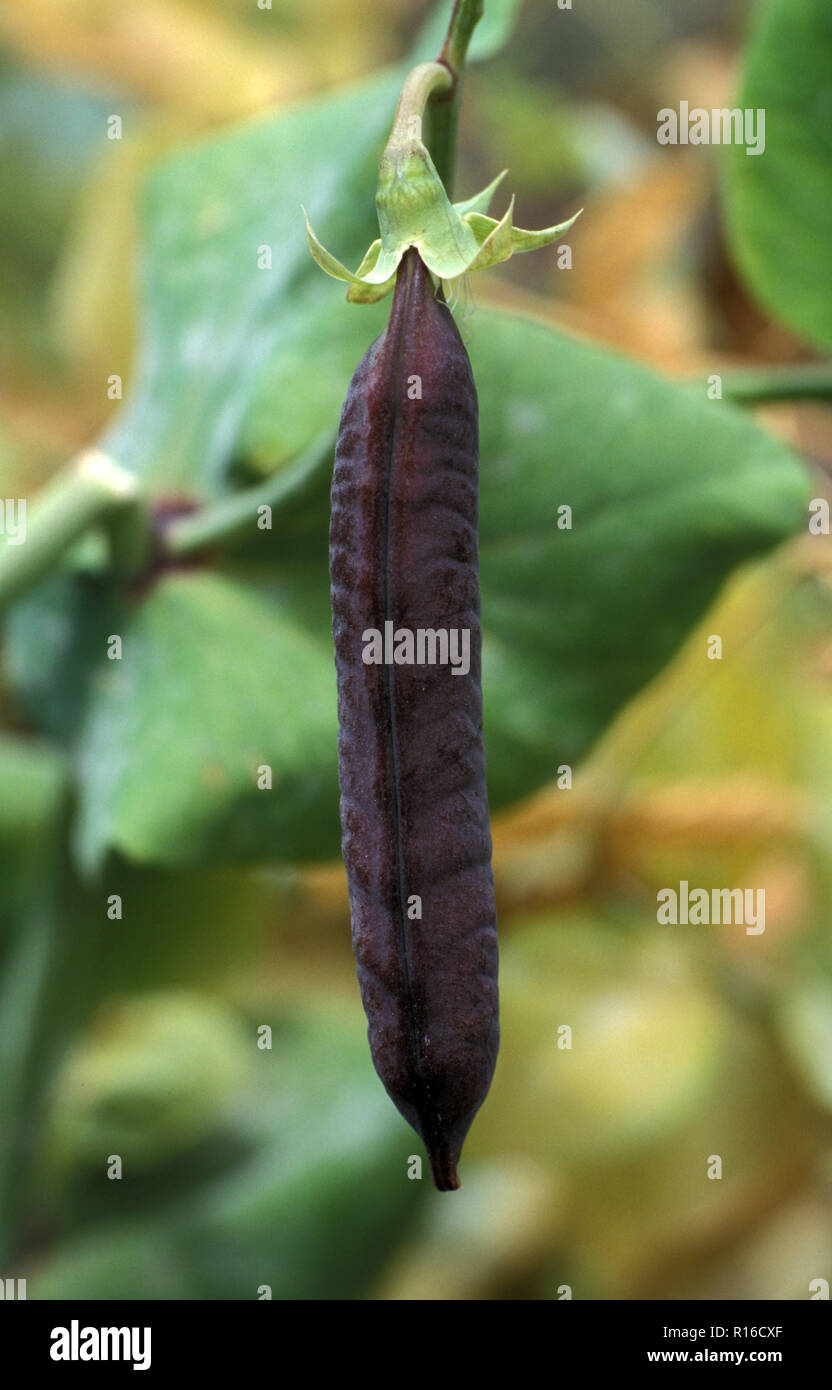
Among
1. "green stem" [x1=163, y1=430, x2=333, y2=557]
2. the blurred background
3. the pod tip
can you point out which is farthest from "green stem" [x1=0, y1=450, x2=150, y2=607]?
the pod tip

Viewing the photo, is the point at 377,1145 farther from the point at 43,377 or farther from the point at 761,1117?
the point at 43,377

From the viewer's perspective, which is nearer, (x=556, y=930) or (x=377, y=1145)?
(x=377, y=1145)

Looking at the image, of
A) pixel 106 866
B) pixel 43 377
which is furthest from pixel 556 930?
pixel 43 377

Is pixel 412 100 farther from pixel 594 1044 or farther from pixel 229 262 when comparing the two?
pixel 594 1044

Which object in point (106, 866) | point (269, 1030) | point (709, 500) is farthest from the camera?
point (269, 1030)

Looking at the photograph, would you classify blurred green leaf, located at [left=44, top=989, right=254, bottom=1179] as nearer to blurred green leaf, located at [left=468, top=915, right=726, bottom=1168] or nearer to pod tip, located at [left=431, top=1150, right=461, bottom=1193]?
blurred green leaf, located at [left=468, top=915, right=726, bottom=1168]
